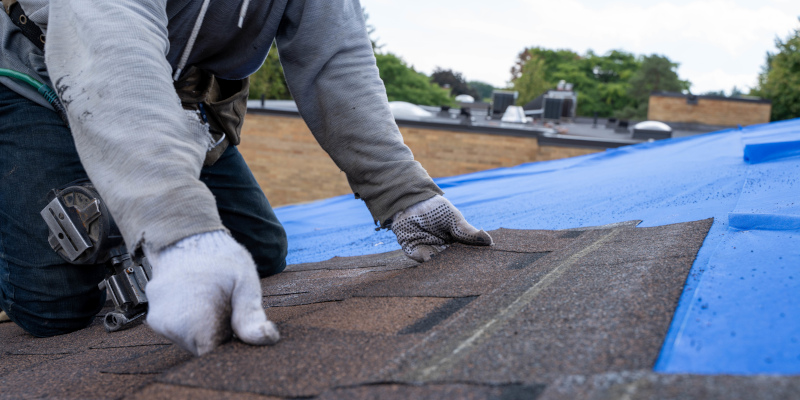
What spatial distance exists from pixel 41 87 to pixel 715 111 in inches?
649

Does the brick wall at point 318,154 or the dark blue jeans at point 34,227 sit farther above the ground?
the dark blue jeans at point 34,227

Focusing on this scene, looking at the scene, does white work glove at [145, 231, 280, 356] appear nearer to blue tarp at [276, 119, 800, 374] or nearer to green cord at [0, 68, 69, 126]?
blue tarp at [276, 119, 800, 374]

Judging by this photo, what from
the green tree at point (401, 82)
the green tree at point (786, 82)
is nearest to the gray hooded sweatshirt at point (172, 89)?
the green tree at point (786, 82)

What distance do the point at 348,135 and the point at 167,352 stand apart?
0.85 meters

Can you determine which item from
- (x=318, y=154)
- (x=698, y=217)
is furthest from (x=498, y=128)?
(x=698, y=217)

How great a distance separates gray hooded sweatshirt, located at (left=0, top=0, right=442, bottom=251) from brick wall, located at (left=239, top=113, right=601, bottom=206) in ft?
25.7

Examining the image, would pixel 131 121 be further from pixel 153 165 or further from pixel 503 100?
pixel 503 100

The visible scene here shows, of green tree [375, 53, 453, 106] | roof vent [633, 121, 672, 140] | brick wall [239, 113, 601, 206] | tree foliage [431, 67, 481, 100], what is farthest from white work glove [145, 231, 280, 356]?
tree foliage [431, 67, 481, 100]

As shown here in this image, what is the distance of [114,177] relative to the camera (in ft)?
3.77

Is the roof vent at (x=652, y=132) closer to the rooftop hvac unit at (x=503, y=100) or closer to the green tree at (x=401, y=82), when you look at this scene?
the rooftop hvac unit at (x=503, y=100)

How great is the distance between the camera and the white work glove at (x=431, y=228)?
1.74 metres

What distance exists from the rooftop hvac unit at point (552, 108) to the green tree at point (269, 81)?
7.85 m

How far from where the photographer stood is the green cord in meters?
1.90

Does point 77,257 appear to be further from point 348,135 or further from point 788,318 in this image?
point 788,318
